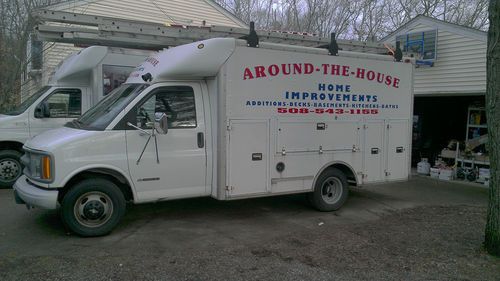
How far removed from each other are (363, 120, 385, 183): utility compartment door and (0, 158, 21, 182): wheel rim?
673 cm

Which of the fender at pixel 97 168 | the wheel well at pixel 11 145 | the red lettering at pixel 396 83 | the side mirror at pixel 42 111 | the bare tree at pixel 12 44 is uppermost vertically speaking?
the bare tree at pixel 12 44

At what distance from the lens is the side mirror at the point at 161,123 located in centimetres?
586

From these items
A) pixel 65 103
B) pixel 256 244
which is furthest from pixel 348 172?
pixel 65 103

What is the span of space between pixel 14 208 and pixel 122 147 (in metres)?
2.80

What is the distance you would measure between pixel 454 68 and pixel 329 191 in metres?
5.73

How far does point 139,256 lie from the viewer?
17.3ft

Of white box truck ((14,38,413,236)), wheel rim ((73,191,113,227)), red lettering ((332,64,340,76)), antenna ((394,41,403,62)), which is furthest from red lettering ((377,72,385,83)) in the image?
A: wheel rim ((73,191,113,227))

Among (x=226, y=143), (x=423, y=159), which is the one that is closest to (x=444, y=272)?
(x=226, y=143)

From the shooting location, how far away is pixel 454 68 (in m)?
11.3

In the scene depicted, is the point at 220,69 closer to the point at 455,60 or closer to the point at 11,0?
the point at 455,60

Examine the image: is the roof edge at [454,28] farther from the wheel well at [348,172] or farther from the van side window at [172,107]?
the van side window at [172,107]

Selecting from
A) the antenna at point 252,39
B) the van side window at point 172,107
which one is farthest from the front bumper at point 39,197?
the antenna at point 252,39

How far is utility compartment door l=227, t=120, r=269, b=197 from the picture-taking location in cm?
660

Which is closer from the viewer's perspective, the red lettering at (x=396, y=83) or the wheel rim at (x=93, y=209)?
the wheel rim at (x=93, y=209)
